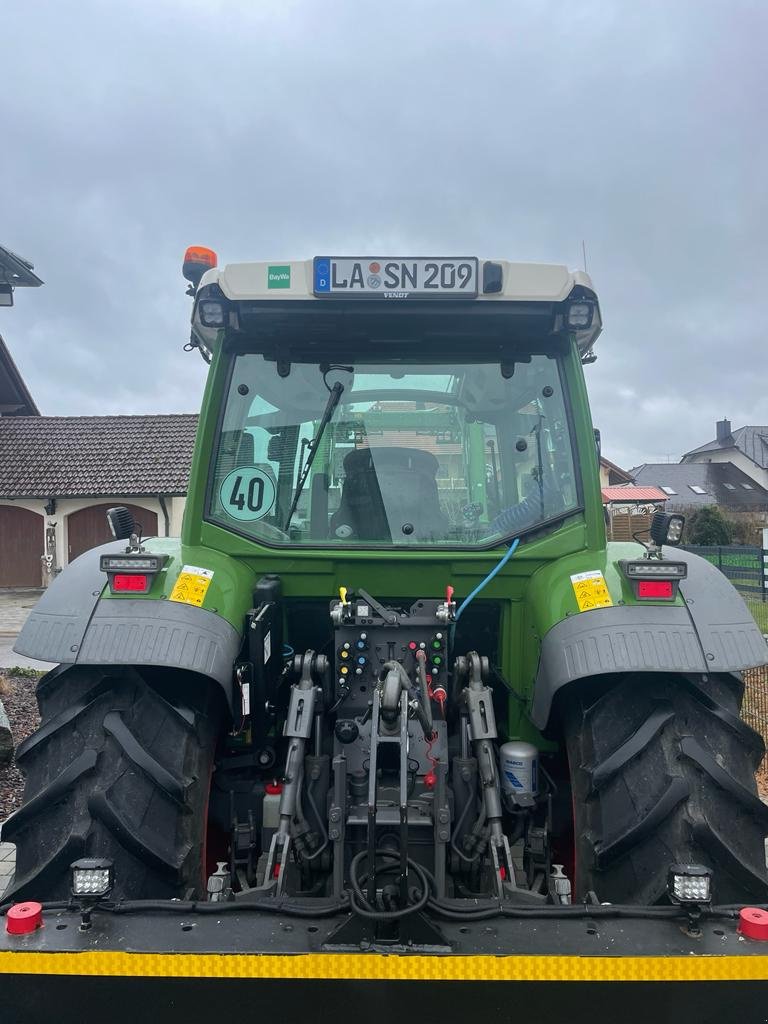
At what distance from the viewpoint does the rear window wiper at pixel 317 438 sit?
2.93 metres

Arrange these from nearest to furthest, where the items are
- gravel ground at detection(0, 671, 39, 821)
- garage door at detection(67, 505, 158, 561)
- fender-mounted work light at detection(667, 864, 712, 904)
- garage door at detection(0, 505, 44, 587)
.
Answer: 1. fender-mounted work light at detection(667, 864, 712, 904)
2. gravel ground at detection(0, 671, 39, 821)
3. garage door at detection(67, 505, 158, 561)
4. garage door at detection(0, 505, 44, 587)

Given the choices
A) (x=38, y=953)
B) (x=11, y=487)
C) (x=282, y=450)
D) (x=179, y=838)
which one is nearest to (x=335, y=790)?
(x=179, y=838)

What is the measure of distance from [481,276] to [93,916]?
7.28ft

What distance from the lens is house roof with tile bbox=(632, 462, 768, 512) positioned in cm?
5409

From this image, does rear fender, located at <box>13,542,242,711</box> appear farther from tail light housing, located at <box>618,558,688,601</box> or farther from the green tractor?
tail light housing, located at <box>618,558,688,601</box>

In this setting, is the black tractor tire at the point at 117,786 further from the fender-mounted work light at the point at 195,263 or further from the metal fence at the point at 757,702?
the metal fence at the point at 757,702

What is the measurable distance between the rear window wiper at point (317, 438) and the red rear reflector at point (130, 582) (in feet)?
2.12

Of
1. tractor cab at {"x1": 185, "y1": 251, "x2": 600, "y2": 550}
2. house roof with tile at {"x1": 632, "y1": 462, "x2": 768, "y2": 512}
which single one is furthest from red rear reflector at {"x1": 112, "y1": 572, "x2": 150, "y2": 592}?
house roof with tile at {"x1": 632, "y1": 462, "x2": 768, "y2": 512}

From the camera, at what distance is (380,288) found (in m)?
2.62

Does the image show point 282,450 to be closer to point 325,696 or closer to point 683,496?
point 325,696

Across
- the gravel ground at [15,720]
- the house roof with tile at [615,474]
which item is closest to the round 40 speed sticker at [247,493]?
the gravel ground at [15,720]

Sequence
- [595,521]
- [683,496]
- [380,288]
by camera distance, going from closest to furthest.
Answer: [380,288] → [595,521] → [683,496]

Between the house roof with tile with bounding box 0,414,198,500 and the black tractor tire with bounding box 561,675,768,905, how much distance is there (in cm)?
1758

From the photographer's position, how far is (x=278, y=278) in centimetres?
266
